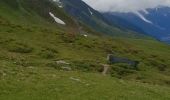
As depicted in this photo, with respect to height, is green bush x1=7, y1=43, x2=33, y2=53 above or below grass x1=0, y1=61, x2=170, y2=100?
below

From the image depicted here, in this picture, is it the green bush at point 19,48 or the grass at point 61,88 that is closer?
the grass at point 61,88

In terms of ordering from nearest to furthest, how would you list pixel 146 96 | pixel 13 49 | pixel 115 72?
pixel 146 96
pixel 115 72
pixel 13 49

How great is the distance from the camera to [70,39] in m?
119

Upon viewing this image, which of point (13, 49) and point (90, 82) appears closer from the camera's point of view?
point (90, 82)

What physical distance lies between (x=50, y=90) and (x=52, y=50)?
58086mm

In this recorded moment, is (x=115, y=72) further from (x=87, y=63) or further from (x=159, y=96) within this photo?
(x=159, y=96)

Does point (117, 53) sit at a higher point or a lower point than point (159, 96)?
lower

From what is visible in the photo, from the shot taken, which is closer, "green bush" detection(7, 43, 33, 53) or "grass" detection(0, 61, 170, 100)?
"grass" detection(0, 61, 170, 100)

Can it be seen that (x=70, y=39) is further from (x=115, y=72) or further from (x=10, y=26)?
(x=115, y=72)

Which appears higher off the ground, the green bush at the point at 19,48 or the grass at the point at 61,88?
the grass at the point at 61,88

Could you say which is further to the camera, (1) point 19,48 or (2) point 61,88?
(1) point 19,48

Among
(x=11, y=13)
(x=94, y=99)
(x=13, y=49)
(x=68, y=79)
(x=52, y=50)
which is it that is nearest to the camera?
(x=94, y=99)

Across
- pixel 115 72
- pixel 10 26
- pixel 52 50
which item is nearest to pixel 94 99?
pixel 115 72

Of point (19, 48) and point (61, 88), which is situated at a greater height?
point (61, 88)
